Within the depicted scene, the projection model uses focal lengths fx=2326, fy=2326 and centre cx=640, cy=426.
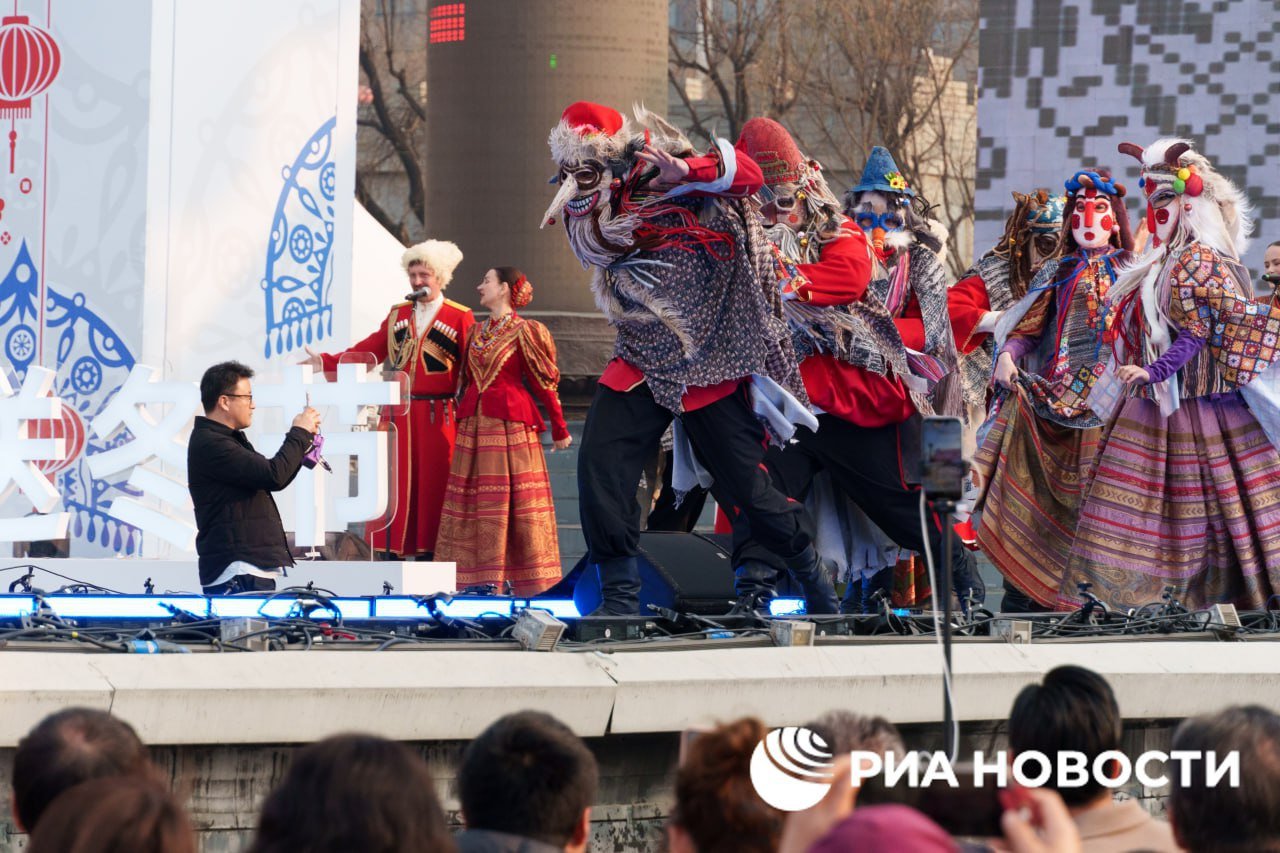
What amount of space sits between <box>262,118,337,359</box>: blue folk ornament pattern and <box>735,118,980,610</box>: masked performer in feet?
7.39

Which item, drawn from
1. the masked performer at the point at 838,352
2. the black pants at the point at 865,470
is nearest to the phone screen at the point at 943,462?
the masked performer at the point at 838,352

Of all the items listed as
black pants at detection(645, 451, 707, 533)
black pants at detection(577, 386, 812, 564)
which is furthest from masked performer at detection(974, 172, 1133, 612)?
black pants at detection(577, 386, 812, 564)

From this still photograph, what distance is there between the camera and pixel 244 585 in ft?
21.2

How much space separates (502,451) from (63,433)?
6.38ft

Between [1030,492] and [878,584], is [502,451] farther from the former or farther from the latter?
[1030,492]

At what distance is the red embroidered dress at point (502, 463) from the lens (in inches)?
363

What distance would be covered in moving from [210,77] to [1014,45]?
5009 millimetres

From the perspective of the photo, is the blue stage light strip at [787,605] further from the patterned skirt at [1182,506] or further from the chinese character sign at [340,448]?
the chinese character sign at [340,448]

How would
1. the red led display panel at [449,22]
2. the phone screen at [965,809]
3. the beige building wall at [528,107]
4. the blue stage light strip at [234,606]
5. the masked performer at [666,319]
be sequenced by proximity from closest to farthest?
the phone screen at [965,809]
the blue stage light strip at [234,606]
the masked performer at [666,319]
the beige building wall at [528,107]
the red led display panel at [449,22]

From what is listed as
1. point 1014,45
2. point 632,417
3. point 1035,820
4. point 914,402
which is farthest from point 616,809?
point 1014,45

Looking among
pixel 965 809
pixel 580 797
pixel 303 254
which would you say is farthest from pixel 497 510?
pixel 965 809

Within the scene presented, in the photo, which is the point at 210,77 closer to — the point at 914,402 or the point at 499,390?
the point at 499,390

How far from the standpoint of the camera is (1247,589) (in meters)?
6.96

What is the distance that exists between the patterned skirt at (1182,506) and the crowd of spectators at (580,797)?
3670 mm
